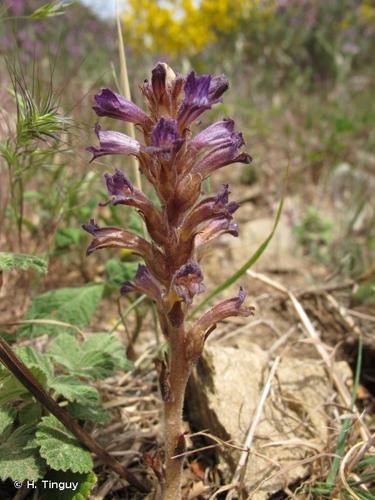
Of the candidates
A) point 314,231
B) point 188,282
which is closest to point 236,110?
point 314,231

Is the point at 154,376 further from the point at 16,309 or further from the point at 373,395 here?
the point at 373,395

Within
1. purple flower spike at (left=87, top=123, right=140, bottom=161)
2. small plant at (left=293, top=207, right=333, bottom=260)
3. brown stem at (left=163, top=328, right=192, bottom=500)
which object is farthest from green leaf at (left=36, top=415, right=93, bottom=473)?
small plant at (left=293, top=207, right=333, bottom=260)

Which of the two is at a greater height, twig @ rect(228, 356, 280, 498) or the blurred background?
the blurred background

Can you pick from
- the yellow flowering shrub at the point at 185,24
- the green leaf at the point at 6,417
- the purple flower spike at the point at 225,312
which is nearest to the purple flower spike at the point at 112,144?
the purple flower spike at the point at 225,312

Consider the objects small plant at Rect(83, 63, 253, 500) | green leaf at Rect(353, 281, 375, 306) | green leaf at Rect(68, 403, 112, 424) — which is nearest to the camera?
small plant at Rect(83, 63, 253, 500)

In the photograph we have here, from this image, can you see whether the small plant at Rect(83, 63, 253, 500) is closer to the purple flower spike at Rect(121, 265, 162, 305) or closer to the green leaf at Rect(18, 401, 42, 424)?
the purple flower spike at Rect(121, 265, 162, 305)

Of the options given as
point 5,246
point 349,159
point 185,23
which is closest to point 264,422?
point 5,246

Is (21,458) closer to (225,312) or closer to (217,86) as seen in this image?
(225,312)
